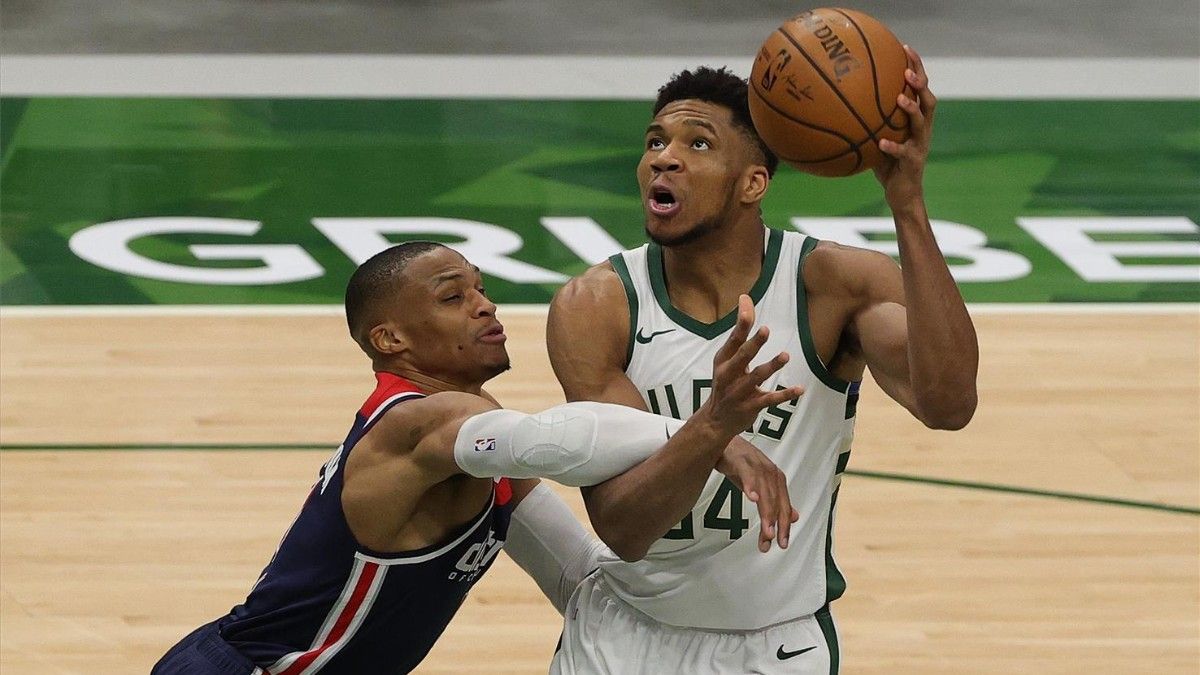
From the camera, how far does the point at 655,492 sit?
3.61m

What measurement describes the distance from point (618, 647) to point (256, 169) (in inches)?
280

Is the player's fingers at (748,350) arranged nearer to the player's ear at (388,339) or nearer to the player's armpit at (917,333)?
the player's armpit at (917,333)

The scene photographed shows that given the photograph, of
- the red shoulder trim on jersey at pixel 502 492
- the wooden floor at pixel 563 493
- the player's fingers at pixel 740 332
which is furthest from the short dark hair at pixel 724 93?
the wooden floor at pixel 563 493

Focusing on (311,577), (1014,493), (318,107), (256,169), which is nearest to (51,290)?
(256,169)

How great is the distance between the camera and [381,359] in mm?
4254

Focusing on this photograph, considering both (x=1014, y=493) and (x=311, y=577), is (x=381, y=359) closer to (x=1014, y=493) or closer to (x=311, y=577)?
(x=311, y=577)

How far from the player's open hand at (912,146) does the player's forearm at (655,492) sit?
0.57 m

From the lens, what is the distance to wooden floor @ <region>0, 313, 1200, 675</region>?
19.2 feet

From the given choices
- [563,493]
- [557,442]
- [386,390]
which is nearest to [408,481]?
[386,390]

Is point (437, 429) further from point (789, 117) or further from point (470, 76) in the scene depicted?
point (470, 76)

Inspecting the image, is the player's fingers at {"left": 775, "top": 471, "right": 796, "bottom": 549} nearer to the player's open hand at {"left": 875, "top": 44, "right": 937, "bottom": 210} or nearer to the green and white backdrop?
the player's open hand at {"left": 875, "top": 44, "right": 937, "bottom": 210}

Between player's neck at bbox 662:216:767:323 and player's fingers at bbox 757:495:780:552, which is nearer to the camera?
player's fingers at bbox 757:495:780:552

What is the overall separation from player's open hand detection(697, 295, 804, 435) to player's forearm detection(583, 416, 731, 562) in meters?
0.05

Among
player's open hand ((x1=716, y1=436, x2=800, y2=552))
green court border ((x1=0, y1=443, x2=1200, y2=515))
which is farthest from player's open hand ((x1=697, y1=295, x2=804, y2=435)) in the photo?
green court border ((x1=0, y1=443, x2=1200, y2=515))
